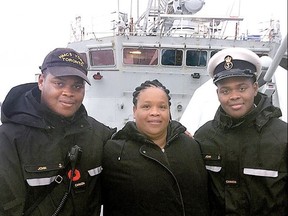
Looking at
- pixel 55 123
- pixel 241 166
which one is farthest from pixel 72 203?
pixel 241 166

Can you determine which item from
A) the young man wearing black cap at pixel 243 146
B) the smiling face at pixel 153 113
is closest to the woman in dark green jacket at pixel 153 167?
the smiling face at pixel 153 113

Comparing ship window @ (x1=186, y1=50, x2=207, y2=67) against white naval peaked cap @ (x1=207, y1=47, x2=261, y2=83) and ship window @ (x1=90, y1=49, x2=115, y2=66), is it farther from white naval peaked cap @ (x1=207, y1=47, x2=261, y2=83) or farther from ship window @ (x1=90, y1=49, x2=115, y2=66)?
white naval peaked cap @ (x1=207, y1=47, x2=261, y2=83)

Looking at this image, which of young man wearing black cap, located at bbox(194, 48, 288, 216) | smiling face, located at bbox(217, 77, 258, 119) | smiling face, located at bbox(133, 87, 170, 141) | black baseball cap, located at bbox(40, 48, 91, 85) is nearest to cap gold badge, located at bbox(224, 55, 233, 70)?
young man wearing black cap, located at bbox(194, 48, 288, 216)

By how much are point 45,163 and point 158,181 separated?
74cm

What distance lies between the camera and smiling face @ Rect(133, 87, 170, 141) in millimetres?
2518

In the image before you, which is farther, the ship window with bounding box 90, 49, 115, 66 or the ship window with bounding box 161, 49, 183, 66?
the ship window with bounding box 90, 49, 115, 66

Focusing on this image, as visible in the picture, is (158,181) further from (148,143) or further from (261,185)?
(261,185)

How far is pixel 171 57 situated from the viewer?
1120cm

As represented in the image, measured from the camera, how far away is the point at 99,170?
2.59 meters

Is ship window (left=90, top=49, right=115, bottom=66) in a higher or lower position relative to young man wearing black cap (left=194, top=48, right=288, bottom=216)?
lower

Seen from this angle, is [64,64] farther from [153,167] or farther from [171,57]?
[171,57]

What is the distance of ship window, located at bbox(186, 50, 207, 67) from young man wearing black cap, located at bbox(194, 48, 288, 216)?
29.0 feet

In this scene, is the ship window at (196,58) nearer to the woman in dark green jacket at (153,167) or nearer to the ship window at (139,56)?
the ship window at (139,56)

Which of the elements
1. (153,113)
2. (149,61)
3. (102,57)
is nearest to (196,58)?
(149,61)
